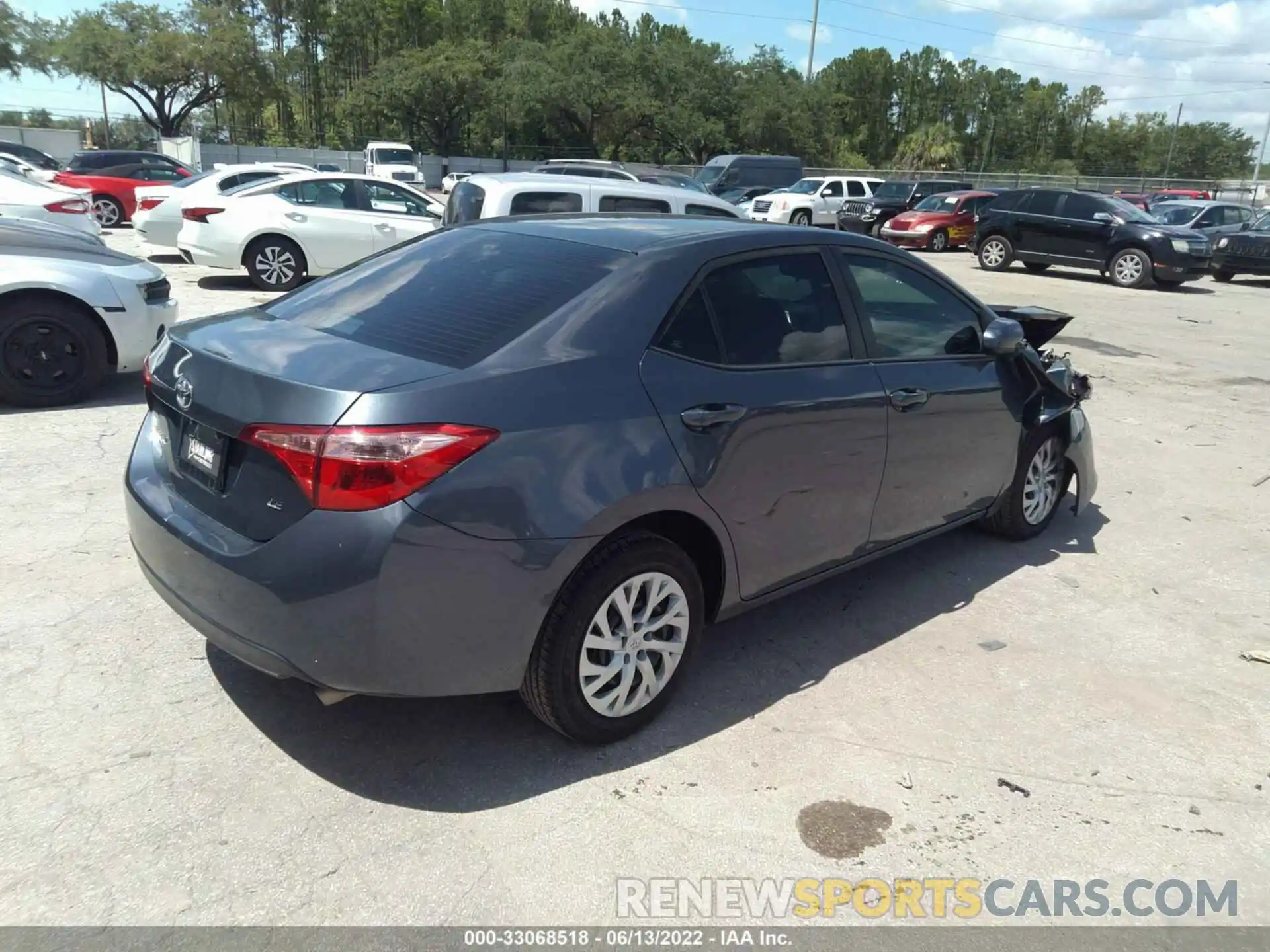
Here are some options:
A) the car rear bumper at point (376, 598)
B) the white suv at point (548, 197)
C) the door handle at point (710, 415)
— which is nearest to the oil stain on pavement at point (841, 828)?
the car rear bumper at point (376, 598)

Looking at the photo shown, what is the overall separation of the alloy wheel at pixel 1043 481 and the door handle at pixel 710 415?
2.46 meters

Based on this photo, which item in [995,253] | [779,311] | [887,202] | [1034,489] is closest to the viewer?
[779,311]

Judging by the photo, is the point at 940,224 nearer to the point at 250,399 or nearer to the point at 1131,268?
the point at 1131,268

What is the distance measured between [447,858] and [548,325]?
162cm

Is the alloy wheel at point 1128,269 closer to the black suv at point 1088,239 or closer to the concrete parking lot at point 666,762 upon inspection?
the black suv at point 1088,239

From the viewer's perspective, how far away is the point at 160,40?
47844 mm

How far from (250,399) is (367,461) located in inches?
19.4

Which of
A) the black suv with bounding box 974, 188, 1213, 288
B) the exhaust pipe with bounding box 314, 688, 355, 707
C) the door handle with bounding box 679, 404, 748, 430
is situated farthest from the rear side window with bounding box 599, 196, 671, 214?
the black suv with bounding box 974, 188, 1213, 288

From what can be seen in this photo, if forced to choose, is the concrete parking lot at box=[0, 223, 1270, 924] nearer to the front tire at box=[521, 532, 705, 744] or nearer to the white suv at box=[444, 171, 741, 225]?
the front tire at box=[521, 532, 705, 744]

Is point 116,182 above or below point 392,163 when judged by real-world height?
below

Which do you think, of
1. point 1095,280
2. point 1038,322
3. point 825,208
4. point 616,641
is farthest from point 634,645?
point 825,208

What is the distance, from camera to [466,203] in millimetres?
9758

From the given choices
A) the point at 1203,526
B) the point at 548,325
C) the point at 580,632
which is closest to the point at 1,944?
Answer: the point at 580,632

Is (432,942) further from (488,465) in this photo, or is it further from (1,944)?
(488,465)
